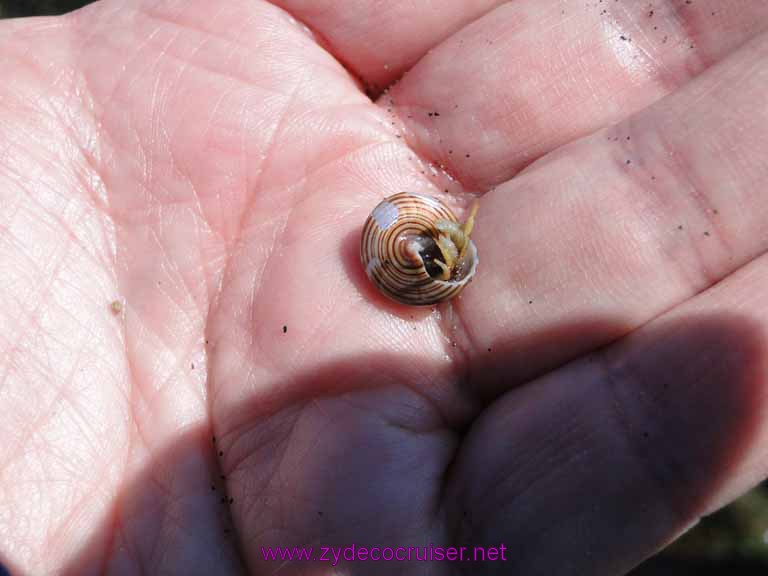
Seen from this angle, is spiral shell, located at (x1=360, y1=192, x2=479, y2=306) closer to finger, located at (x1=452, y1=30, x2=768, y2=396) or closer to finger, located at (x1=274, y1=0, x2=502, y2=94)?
finger, located at (x1=452, y1=30, x2=768, y2=396)

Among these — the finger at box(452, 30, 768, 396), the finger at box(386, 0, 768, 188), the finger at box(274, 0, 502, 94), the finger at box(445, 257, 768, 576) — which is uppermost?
the finger at box(274, 0, 502, 94)

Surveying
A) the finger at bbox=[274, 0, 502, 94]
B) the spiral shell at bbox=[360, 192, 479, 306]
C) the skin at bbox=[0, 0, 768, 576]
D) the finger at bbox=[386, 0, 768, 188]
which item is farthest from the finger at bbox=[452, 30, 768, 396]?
the finger at bbox=[274, 0, 502, 94]

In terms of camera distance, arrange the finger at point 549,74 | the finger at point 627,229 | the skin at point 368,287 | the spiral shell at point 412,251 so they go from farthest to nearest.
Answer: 1. the finger at point 549,74
2. the spiral shell at point 412,251
3. the finger at point 627,229
4. the skin at point 368,287

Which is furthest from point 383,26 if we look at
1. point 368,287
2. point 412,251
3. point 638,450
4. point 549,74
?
point 638,450

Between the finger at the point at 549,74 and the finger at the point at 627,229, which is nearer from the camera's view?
the finger at the point at 627,229

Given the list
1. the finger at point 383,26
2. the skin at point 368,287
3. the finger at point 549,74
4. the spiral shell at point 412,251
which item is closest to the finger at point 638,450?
the skin at point 368,287

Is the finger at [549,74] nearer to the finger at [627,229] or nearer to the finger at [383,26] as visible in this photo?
the finger at [383,26]
